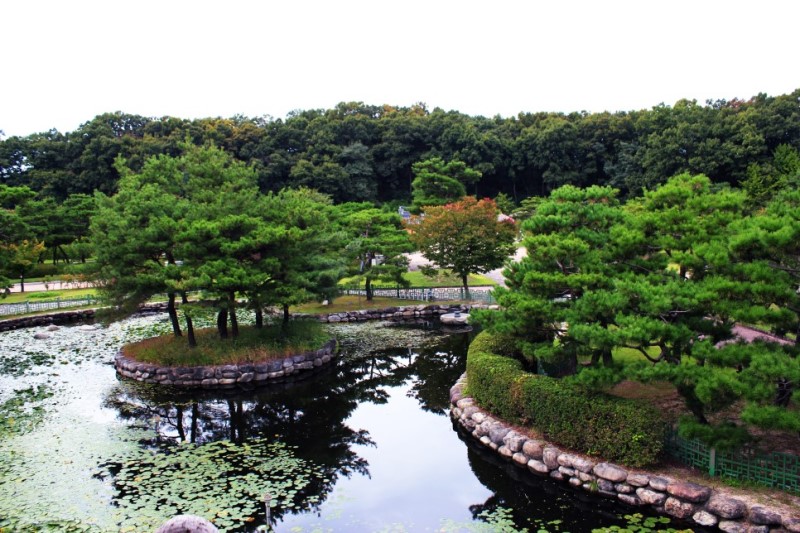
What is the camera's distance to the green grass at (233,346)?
16828 mm

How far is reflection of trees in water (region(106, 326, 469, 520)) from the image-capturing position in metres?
11.9

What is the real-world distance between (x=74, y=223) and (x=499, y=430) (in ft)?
111

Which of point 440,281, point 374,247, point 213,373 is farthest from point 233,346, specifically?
point 440,281

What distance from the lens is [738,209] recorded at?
980cm

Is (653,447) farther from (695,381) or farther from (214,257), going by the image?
(214,257)

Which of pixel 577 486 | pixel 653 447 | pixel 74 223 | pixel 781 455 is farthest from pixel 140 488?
pixel 74 223

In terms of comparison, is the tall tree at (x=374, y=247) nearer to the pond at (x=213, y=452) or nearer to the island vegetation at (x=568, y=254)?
the island vegetation at (x=568, y=254)

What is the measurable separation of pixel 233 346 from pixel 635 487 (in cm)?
1233

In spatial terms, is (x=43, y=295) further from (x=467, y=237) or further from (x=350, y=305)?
(x=467, y=237)

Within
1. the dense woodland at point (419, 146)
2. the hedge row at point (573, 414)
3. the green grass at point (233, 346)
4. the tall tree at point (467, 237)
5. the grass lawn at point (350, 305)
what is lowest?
the hedge row at point (573, 414)

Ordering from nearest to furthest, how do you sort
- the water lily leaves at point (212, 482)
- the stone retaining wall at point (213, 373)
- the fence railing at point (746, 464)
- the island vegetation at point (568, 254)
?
the fence railing at point (746, 464)
the island vegetation at point (568, 254)
the water lily leaves at point (212, 482)
the stone retaining wall at point (213, 373)

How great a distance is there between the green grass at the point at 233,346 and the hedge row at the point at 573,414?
24.8 ft

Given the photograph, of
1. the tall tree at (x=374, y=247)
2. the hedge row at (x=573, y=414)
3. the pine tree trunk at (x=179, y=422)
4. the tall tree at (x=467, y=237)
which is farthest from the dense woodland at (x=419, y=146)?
the hedge row at (x=573, y=414)

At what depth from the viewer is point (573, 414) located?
9820 millimetres
